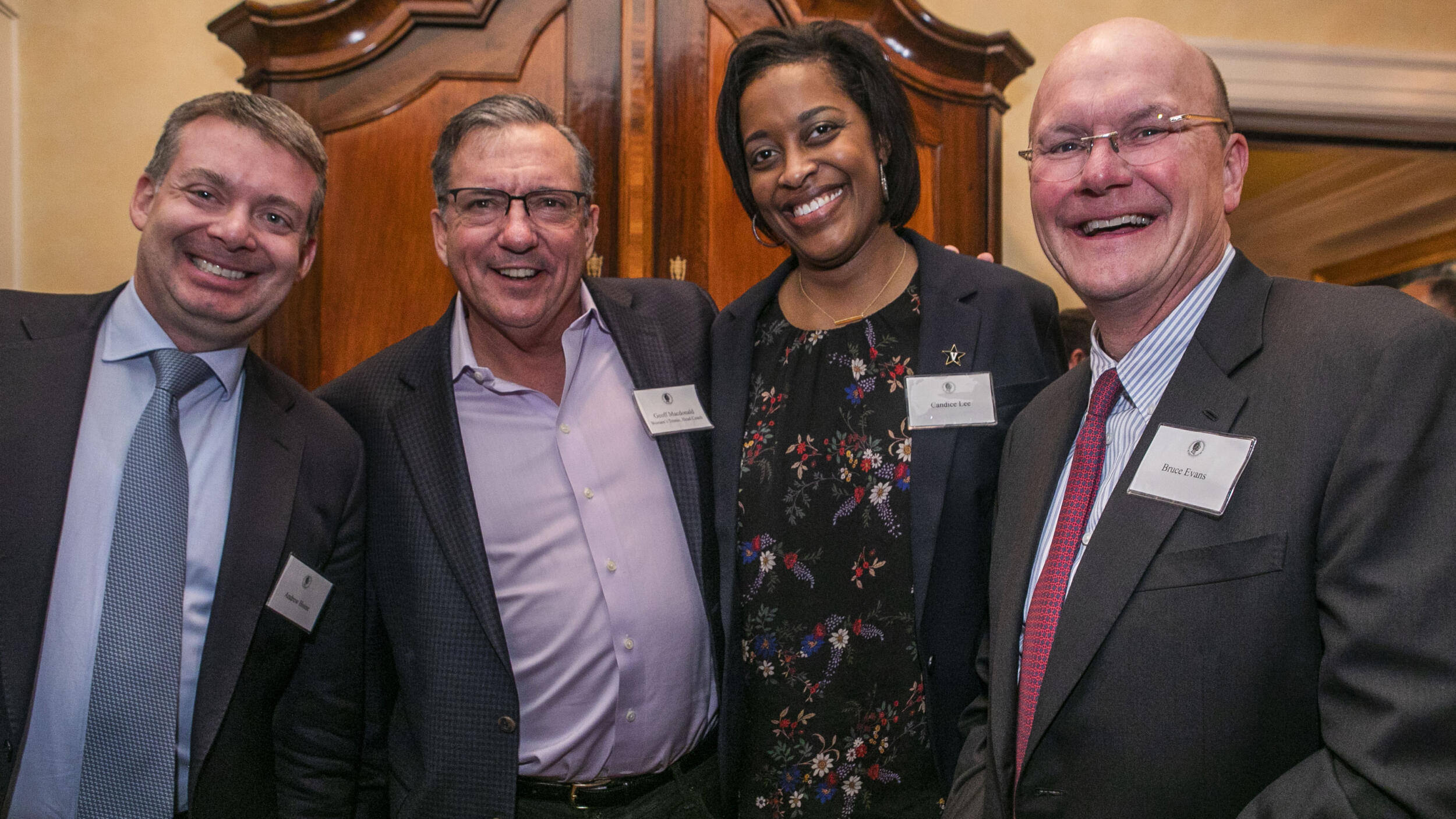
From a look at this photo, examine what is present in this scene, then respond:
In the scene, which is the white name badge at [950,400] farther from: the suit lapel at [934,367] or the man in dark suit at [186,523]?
the man in dark suit at [186,523]

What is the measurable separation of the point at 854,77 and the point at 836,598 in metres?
1.00

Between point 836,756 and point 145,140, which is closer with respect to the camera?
point 836,756

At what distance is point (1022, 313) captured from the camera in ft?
6.00

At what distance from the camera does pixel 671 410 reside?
78.5 inches

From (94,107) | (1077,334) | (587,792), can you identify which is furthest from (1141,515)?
(94,107)

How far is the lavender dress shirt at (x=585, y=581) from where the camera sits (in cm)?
180

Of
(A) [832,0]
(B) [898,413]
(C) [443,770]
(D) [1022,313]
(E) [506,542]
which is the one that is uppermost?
(A) [832,0]

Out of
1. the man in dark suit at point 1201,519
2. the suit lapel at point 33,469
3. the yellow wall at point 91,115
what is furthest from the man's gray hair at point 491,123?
the yellow wall at point 91,115

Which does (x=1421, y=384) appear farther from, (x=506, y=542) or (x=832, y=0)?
(x=832, y=0)

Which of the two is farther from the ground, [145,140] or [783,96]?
[145,140]

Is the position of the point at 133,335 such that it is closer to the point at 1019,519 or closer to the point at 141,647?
the point at 141,647

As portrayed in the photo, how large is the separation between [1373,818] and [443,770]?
1.42 metres

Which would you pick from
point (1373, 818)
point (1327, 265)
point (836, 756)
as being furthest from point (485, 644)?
point (1327, 265)

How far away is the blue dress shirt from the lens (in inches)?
56.9
